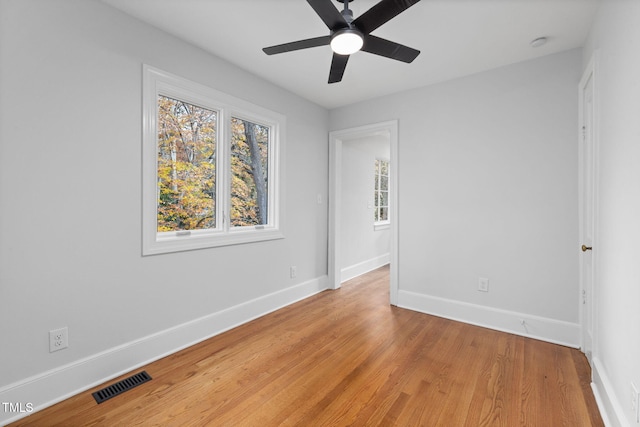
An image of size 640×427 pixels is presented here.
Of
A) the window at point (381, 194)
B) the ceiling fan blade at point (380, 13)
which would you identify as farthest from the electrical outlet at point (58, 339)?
the window at point (381, 194)

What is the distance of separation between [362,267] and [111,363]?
3782 mm

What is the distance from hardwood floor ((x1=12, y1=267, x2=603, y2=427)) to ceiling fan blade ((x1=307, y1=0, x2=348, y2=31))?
2212mm

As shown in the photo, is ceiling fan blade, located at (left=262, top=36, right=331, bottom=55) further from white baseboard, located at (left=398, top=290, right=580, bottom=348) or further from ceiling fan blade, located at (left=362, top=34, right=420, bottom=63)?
white baseboard, located at (left=398, top=290, right=580, bottom=348)

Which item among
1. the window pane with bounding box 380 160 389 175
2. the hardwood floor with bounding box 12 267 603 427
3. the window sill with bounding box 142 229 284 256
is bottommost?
the hardwood floor with bounding box 12 267 603 427

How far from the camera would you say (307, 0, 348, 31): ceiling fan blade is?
144 cm

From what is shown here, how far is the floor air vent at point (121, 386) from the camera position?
181 centimetres

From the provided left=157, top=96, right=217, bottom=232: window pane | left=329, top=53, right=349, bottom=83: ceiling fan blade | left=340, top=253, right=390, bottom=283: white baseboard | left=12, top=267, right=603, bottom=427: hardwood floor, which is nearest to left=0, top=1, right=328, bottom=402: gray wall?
left=157, top=96, right=217, bottom=232: window pane

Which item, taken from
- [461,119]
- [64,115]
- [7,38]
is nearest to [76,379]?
[64,115]

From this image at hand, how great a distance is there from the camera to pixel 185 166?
253cm

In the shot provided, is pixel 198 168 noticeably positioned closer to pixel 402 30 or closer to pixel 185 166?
pixel 185 166

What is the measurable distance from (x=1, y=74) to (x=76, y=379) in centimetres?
184

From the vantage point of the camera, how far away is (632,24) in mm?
1371

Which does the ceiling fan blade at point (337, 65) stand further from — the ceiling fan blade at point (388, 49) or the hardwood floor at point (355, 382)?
the hardwood floor at point (355, 382)

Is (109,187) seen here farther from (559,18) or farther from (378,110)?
(559,18)
